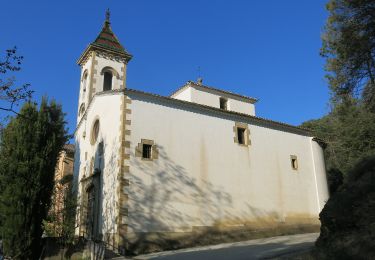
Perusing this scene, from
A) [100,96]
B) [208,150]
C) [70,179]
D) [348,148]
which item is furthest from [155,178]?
[348,148]

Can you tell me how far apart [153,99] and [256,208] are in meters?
7.57

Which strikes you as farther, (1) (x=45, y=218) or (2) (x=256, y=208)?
(2) (x=256, y=208)

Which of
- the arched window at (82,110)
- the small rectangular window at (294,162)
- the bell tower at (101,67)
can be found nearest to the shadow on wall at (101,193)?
the arched window at (82,110)

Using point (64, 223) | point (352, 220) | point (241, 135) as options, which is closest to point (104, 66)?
point (241, 135)

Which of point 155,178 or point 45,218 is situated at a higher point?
point 155,178

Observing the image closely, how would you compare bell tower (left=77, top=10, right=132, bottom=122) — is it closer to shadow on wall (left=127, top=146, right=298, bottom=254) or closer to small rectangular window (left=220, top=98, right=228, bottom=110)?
small rectangular window (left=220, top=98, right=228, bottom=110)

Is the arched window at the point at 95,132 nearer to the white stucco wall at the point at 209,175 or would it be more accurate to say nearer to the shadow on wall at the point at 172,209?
the white stucco wall at the point at 209,175

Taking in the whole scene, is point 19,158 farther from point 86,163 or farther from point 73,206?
point 86,163

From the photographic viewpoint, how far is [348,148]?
30.5 m

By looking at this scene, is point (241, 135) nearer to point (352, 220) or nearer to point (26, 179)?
point (26, 179)

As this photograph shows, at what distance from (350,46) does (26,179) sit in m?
12.8

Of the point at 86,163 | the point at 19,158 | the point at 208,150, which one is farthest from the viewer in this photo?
the point at 86,163

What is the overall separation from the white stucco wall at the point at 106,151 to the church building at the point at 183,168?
51mm

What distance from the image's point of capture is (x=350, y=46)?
43.1 feet
